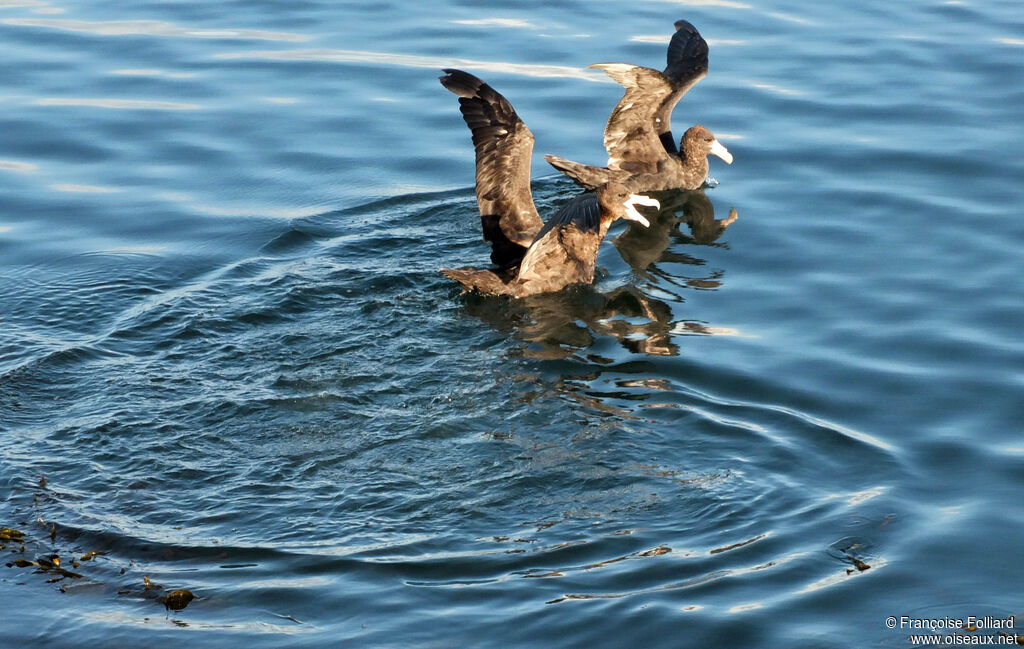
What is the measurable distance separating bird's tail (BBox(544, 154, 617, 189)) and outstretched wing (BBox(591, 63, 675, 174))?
783 millimetres

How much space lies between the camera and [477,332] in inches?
332

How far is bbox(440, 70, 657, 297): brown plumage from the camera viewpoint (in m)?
9.00

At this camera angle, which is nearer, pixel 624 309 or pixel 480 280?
pixel 480 280

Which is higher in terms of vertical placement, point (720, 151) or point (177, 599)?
point (720, 151)

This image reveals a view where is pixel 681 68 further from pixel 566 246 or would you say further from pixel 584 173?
pixel 566 246

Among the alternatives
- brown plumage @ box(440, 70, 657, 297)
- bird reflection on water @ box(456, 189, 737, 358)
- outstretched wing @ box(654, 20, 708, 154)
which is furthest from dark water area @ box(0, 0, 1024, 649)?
outstretched wing @ box(654, 20, 708, 154)

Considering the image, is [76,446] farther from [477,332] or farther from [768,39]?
[768,39]

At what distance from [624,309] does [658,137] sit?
10.4 feet

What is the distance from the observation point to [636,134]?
11523 millimetres

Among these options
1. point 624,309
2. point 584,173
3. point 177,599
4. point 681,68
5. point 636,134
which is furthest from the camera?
point 681,68

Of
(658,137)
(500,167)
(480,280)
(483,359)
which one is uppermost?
(658,137)

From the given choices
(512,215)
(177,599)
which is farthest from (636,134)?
(177,599)

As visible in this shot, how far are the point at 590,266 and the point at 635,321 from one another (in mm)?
744

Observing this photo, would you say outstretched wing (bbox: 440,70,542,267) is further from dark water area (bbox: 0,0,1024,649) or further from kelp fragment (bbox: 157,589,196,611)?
kelp fragment (bbox: 157,589,196,611)
